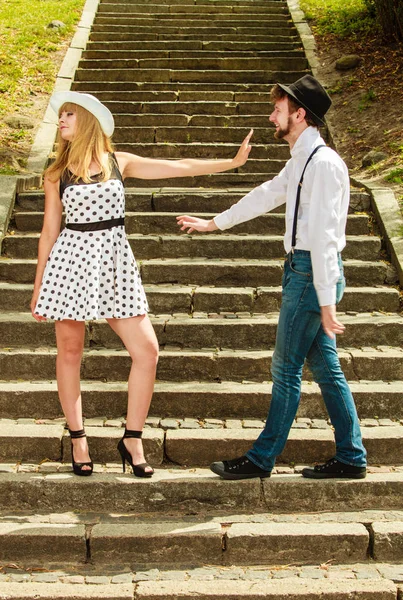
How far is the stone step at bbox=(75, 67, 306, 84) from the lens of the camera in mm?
10516

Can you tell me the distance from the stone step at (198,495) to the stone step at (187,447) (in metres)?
0.36

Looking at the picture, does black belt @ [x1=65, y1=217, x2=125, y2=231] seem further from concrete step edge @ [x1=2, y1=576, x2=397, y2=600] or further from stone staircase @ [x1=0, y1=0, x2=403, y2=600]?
concrete step edge @ [x1=2, y1=576, x2=397, y2=600]

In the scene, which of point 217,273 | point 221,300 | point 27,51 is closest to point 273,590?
point 221,300

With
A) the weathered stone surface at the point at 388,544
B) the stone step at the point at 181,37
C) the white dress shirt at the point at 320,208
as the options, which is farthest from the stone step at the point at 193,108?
the weathered stone surface at the point at 388,544

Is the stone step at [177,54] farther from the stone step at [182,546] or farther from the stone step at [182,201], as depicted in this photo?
the stone step at [182,546]

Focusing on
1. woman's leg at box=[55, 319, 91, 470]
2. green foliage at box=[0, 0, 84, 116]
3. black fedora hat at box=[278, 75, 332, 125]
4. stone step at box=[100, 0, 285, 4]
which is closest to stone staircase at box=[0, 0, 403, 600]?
woman's leg at box=[55, 319, 91, 470]

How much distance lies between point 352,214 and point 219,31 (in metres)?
6.03

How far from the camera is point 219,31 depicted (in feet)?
39.5

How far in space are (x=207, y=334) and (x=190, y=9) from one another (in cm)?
889

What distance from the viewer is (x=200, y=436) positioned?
15.0ft

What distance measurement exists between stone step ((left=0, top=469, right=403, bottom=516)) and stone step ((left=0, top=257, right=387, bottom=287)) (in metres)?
2.31

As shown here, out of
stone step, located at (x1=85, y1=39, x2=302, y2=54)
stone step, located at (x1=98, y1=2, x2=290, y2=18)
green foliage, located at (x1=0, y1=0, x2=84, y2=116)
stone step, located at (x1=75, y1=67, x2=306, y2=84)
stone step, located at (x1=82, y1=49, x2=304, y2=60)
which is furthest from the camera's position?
stone step, located at (x1=98, y1=2, x2=290, y2=18)

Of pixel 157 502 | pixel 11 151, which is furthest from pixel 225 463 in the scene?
pixel 11 151

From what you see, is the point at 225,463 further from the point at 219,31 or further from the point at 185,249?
the point at 219,31
